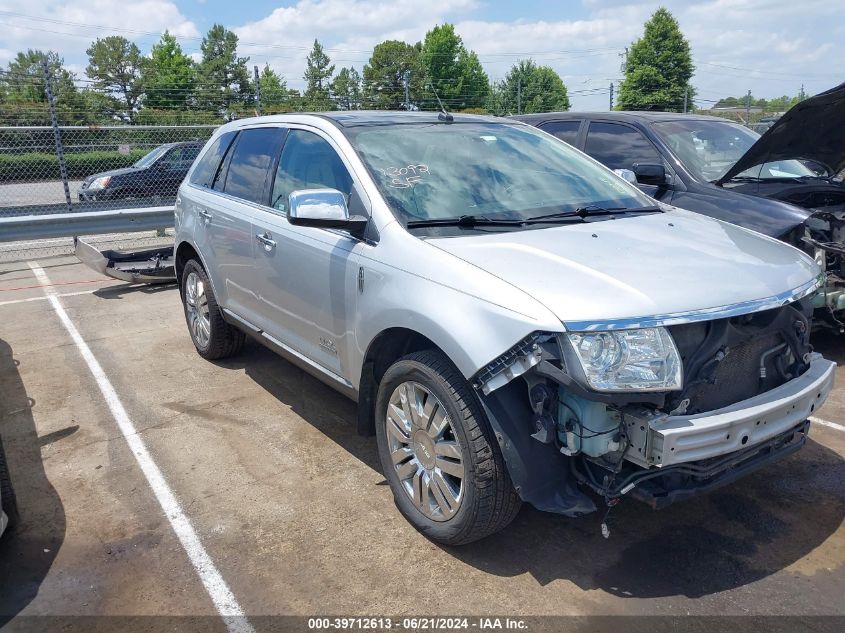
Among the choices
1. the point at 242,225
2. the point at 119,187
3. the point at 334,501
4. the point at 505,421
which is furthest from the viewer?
the point at 119,187

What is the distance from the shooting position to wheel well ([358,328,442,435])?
3.30 m

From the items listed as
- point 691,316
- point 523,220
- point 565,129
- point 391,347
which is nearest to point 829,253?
point 565,129

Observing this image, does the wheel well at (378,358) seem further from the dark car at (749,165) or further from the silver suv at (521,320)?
the dark car at (749,165)

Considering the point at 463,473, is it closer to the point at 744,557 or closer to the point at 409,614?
the point at 409,614

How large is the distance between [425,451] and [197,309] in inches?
128

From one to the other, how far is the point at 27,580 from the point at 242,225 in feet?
7.87

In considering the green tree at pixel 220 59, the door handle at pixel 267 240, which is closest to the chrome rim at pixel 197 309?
the door handle at pixel 267 240

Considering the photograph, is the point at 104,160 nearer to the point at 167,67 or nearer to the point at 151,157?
the point at 151,157

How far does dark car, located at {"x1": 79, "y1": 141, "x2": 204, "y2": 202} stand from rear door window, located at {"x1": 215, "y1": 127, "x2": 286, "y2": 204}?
984cm

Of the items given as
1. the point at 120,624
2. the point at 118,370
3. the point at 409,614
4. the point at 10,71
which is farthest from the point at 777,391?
the point at 10,71

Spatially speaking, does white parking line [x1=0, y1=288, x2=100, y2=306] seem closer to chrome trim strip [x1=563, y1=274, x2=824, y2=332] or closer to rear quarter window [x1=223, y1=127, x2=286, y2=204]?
rear quarter window [x1=223, y1=127, x2=286, y2=204]

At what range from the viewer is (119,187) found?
14219 mm

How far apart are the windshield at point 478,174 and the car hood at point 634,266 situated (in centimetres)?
30

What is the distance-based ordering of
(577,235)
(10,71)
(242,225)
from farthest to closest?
(10,71) < (242,225) < (577,235)
